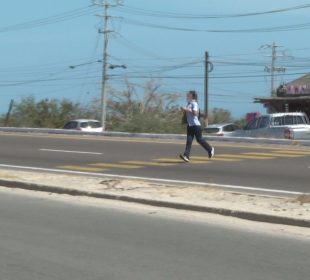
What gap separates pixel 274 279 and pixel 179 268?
0.97 metres

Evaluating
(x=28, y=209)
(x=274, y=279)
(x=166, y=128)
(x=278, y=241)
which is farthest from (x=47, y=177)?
(x=166, y=128)

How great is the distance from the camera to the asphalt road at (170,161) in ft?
47.0

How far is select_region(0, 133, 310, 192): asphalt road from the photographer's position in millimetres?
14320

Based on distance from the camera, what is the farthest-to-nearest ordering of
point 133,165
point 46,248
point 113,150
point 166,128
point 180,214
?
point 166,128
point 113,150
point 133,165
point 180,214
point 46,248

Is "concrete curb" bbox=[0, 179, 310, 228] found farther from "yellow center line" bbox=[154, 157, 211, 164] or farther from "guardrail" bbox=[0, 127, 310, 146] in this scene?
"guardrail" bbox=[0, 127, 310, 146]

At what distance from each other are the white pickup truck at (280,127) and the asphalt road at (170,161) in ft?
13.1

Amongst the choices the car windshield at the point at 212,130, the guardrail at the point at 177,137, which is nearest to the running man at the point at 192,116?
the guardrail at the point at 177,137

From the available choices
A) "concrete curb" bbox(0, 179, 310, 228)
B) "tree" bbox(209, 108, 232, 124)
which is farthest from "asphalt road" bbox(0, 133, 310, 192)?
"tree" bbox(209, 108, 232, 124)

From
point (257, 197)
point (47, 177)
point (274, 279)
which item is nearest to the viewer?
point (274, 279)

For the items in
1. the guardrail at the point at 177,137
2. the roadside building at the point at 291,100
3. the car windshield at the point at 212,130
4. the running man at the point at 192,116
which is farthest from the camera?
the roadside building at the point at 291,100

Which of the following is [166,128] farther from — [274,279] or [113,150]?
[274,279]

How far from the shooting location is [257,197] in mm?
10984

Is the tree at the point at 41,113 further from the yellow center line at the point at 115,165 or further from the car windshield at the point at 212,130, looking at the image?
the yellow center line at the point at 115,165

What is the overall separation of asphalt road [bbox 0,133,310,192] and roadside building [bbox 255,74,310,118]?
21.9 meters
